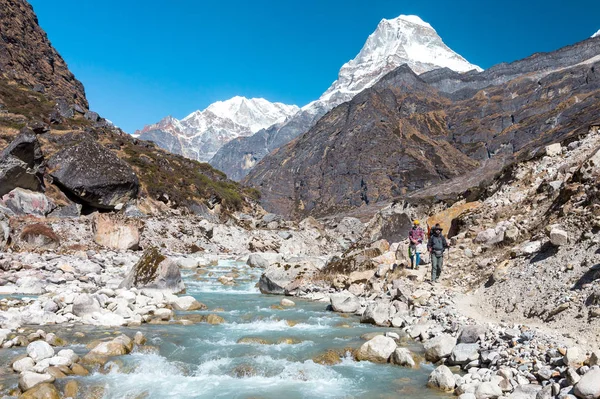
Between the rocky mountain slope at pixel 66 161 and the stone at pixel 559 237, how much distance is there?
34.3 metres

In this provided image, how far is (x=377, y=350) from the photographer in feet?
35.1

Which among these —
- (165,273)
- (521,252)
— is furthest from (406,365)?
(165,273)

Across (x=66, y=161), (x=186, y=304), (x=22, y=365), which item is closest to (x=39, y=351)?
(x=22, y=365)

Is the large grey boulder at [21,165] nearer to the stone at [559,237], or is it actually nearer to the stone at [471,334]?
the stone at [471,334]

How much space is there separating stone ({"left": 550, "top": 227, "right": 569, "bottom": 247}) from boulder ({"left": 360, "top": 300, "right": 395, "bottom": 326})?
5.44 meters

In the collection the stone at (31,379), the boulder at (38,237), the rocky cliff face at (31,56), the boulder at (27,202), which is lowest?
the stone at (31,379)

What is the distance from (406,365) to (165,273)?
12033mm

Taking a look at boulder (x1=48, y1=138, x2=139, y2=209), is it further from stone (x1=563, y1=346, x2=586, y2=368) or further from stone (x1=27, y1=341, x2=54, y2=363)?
stone (x1=563, y1=346, x2=586, y2=368)

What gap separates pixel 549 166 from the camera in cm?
2066

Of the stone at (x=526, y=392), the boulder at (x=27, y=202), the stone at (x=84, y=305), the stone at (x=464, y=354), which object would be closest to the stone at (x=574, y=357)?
the stone at (x=526, y=392)

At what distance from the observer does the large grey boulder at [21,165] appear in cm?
3189

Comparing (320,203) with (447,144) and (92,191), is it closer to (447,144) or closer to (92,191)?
(447,144)

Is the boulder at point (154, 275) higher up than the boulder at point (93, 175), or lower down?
lower down

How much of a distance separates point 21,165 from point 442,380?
34711mm
